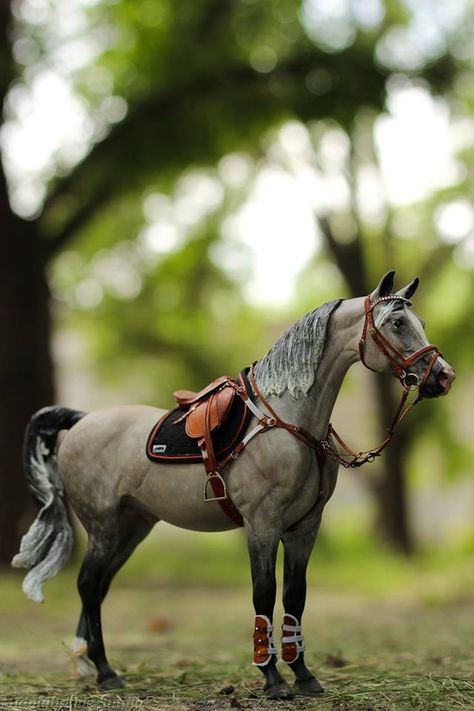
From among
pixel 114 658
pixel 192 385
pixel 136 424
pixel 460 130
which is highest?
pixel 460 130

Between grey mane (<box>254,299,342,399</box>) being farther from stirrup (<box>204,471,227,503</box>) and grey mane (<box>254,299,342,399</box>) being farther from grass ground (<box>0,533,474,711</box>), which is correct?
grass ground (<box>0,533,474,711</box>)

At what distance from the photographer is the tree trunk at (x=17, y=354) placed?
11.0 metres

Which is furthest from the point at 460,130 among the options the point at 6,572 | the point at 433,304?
the point at 6,572

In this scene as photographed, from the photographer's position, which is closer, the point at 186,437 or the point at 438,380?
the point at 438,380

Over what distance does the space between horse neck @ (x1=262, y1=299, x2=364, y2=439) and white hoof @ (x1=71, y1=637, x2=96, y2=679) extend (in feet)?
5.76

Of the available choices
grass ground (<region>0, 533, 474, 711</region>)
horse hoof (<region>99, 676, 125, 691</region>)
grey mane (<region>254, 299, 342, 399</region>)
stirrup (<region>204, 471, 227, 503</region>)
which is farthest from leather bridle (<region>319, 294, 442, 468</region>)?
horse hoof (<region>99, 676, 125, 691</region>)

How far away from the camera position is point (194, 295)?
1800cm

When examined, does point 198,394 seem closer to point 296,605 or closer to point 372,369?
point 372,369

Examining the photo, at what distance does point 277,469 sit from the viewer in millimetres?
4031

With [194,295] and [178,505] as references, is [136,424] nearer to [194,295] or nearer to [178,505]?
[178,505]

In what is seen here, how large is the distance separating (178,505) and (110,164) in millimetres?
7462

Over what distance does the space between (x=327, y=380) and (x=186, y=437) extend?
0.77 m

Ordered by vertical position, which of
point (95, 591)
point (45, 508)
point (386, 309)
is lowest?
point (95, 591)

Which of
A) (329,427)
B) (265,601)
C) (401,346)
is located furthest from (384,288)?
(265,601)
